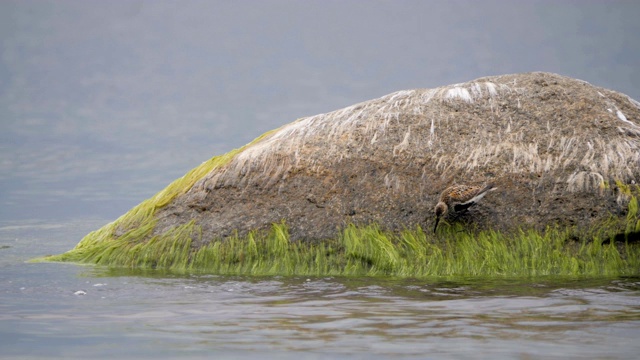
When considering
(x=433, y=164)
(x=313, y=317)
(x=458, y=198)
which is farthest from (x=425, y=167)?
(x=313, y=317)

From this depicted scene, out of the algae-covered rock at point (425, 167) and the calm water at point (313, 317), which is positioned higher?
the algae-covered rock at point (425, 167)

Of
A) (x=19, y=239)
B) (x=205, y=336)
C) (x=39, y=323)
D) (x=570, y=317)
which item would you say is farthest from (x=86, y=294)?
(x=19, y=239)

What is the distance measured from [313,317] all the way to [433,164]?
191 inches

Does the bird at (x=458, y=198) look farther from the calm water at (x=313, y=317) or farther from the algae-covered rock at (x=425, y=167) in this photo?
the calm water at (x=313, y=317)

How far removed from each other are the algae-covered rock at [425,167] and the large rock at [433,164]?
Result: 2 centimetres

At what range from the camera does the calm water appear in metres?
4.66

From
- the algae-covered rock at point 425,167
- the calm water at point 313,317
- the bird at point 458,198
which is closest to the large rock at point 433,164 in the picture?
the algae-covered rock at point 425,167

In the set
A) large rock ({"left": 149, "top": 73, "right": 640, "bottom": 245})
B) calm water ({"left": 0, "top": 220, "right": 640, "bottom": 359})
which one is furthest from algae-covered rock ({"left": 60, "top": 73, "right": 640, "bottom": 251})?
calm water ({"left": 0, "top": 220, "right": 640, "bottom": 359})

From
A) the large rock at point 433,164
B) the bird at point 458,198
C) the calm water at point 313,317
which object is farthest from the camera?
the large rock at point 433,164

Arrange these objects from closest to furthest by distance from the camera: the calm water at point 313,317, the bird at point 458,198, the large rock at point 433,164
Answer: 1. the calm water at point 313,317
2. the bird at point 458,198
3. the large rock at point 433,164

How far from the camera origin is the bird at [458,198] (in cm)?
973

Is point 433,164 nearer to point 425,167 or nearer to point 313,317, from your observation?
point 425,167

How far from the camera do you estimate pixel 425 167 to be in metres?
10.4

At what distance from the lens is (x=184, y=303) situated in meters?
7.23
